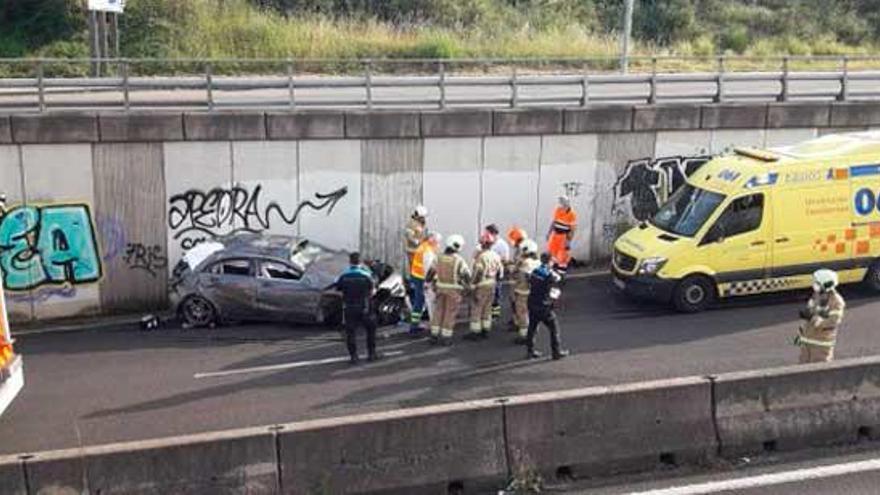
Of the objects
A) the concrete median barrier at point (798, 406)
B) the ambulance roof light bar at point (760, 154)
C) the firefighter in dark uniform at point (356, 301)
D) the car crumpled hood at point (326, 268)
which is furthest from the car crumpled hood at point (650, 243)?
the concrete median barrier at point (798, 406)

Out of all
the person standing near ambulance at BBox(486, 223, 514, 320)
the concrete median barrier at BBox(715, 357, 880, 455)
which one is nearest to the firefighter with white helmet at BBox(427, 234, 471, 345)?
the person standing near ambulance at BBox(486, 223, 514, 320)

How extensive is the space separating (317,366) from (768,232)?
7296mm

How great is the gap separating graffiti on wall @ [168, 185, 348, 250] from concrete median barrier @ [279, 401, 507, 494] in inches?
344

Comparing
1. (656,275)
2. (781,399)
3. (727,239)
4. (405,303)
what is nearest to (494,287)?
(405,303)

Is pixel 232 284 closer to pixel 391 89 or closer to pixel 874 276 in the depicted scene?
pixel 391 89

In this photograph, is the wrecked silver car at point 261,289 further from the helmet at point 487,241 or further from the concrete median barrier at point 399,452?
the concrete median barrier at point 399,452

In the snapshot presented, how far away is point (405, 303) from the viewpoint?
15656mm

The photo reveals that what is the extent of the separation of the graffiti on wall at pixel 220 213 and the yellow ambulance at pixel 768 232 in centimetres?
604

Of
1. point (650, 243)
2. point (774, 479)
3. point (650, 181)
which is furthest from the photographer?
point (650, 181)

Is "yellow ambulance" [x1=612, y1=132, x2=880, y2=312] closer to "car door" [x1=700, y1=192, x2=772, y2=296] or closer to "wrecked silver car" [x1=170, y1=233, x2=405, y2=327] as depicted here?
"car door" [x1=700, y1=192, x2=772, y2=296]

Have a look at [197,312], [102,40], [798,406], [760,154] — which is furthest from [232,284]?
[102,40]

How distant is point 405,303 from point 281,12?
2079 centimetres

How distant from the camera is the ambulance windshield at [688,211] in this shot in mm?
15625

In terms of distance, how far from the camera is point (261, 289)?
1547 cm
